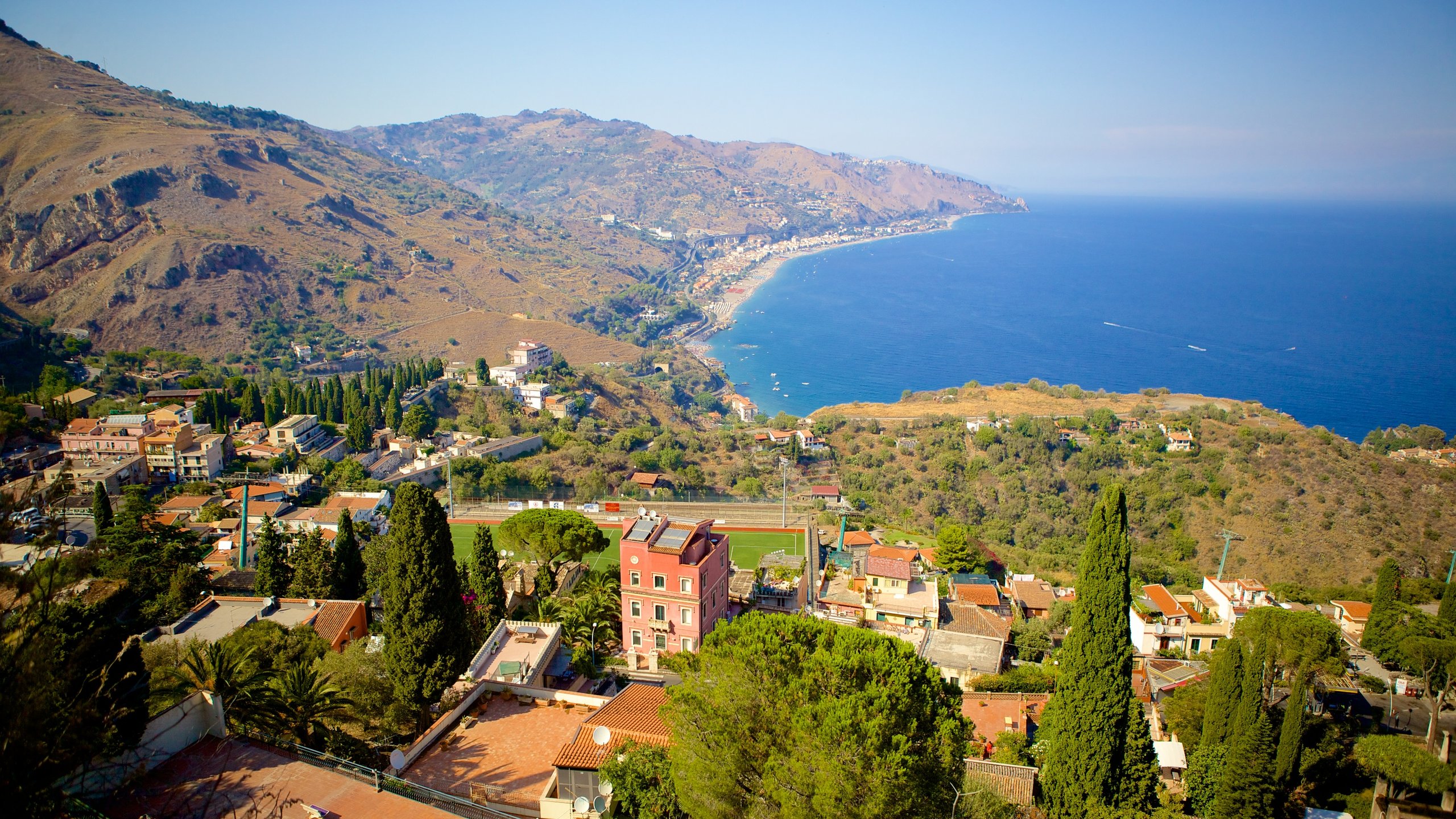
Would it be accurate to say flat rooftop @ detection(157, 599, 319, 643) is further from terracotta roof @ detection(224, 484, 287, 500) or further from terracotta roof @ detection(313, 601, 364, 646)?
terracotta roof @ detection(224, 484, 287, 500)

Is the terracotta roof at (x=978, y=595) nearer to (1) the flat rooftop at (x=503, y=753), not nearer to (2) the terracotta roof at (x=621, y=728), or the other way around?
(2) the terracotta roof at (x=621, y=728)

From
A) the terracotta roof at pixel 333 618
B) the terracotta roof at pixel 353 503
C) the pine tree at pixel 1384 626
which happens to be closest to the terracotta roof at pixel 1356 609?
the pine tree at pixel 1384 626

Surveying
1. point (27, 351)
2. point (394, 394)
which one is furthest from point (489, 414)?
point (27, 351)

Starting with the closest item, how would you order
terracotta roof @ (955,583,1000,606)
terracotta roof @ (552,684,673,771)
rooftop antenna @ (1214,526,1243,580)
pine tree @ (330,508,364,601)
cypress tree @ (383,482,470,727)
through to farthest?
terracotta roof @ (552,684,673,771), cypress tree @ (383,482,470,727), pine tree @ (330,508,364,601), terracotta roof @ (955,583,1000,606), rooftop antenna @ (1214,526,1243,580)

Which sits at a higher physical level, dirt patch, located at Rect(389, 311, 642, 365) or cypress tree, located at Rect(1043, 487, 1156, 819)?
cypress tree, located at Rect(1043, 487, 1156, 819)

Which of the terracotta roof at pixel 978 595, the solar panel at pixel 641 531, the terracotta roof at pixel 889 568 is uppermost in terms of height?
the solar panel at pixel 641 531

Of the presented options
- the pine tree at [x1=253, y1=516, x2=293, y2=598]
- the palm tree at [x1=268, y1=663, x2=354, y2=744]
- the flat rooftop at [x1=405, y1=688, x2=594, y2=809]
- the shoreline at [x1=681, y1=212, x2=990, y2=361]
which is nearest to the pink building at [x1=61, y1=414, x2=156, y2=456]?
the pine tree at [x1=253, y1=516, x2=293, y2=598]

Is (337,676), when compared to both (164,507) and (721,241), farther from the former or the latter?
(721,241)

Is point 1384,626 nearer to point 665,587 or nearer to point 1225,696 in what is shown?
point 1225,696
